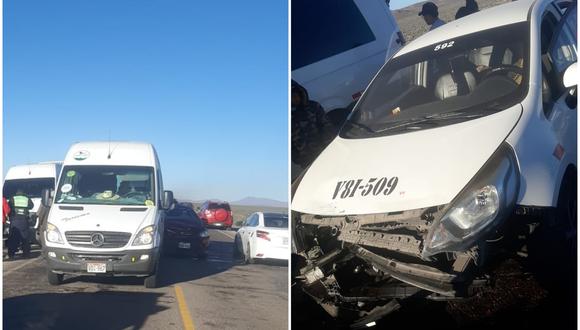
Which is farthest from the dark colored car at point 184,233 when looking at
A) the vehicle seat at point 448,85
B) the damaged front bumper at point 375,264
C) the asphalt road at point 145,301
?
the vehicle seat at point 448,85

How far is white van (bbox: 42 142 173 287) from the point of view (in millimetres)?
2656

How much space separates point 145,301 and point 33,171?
0.78 meters

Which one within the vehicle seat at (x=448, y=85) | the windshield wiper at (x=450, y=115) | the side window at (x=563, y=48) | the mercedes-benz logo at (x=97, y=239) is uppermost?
the side window at (x=563, y=48)

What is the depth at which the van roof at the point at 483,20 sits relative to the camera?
2.65m

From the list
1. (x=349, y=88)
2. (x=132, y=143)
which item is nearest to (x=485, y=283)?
(x=349, y=88)

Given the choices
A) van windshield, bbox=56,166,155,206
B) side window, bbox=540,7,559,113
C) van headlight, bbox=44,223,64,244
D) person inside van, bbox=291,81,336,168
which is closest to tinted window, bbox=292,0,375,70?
person inside van, bbox=291,81,336,168

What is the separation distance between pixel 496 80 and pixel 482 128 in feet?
0.92

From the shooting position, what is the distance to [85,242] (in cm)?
268

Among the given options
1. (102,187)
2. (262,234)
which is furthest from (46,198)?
(262,234)

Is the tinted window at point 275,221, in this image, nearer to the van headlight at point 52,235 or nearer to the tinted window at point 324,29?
the tinted window at point 324,29

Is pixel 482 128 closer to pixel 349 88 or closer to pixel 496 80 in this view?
pixel 496 80

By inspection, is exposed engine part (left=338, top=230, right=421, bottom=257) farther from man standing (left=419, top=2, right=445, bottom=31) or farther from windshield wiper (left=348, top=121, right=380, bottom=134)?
man standing (left=419, top=2, right=445, bottom=31)

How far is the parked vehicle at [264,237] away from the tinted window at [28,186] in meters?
0.90

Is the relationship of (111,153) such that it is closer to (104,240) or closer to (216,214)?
(104,240)
